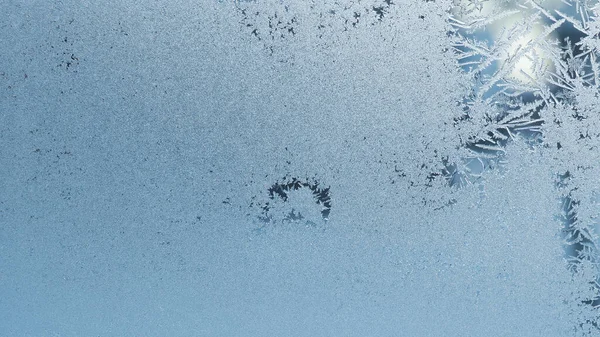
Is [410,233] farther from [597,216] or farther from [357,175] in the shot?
[597,216]

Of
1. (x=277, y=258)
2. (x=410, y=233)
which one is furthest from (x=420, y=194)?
(x=277, y=258)

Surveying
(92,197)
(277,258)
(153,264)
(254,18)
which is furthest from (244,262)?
(254,18)

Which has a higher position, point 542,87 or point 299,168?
point 542,87

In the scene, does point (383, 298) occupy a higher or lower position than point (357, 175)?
lower

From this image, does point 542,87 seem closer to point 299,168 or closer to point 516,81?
point 516,81

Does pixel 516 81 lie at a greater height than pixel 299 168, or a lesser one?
greater

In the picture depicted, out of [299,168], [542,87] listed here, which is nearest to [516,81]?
[542,87]

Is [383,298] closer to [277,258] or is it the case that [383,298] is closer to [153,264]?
[277,258]

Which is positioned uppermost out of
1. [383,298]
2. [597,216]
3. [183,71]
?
[183,71]
